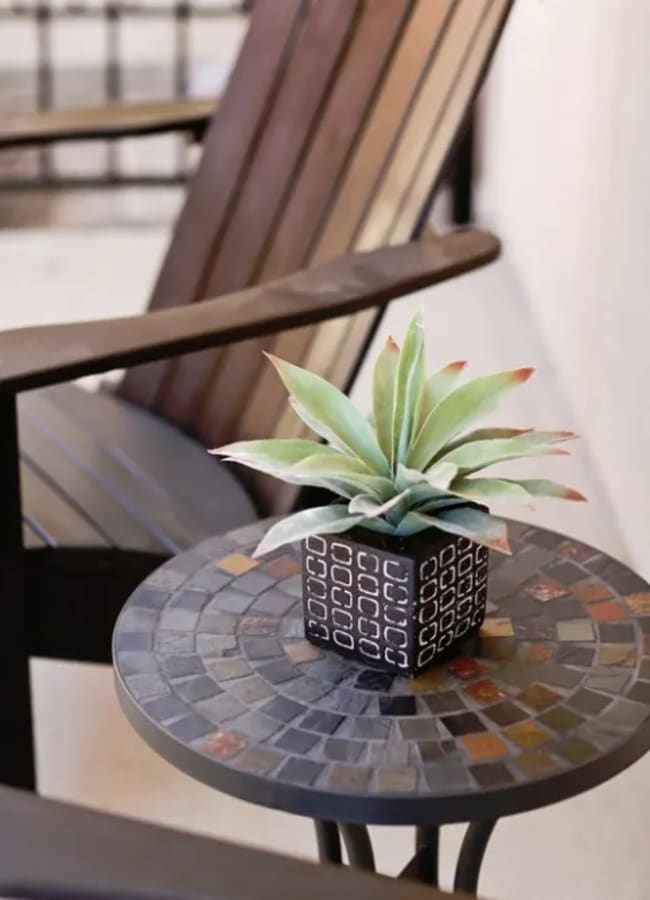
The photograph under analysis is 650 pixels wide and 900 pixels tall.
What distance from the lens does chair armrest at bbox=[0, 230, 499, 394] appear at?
1.25 metres

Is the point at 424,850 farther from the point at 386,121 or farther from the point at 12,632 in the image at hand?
the point at 386,121

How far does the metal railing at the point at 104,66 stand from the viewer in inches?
165

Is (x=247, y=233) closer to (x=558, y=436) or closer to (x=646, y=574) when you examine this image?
(x=646, y=574)

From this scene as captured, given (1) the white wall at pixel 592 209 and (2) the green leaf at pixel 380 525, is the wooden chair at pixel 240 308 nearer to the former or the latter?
(2) the green leaf at pixel 380 525

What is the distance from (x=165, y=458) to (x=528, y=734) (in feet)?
3.05

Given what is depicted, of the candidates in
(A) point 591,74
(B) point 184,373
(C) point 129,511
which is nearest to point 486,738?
(C) point 129,511

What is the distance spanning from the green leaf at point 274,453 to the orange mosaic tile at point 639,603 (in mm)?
265

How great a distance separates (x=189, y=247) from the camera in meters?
1.95

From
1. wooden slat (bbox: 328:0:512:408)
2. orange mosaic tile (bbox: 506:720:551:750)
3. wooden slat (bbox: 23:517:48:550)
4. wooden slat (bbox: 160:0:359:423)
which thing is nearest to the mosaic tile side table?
orange mosaic tile (bbox: 506:720:551:750)

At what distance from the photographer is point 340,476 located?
0.94 m

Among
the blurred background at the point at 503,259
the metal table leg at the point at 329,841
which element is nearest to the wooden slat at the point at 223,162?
the blurred background at the point at 503,259

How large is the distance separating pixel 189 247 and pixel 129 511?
0.53 metres

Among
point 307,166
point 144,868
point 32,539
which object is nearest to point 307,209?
point 307,166

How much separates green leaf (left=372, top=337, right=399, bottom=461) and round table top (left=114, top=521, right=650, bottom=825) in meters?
0.16
